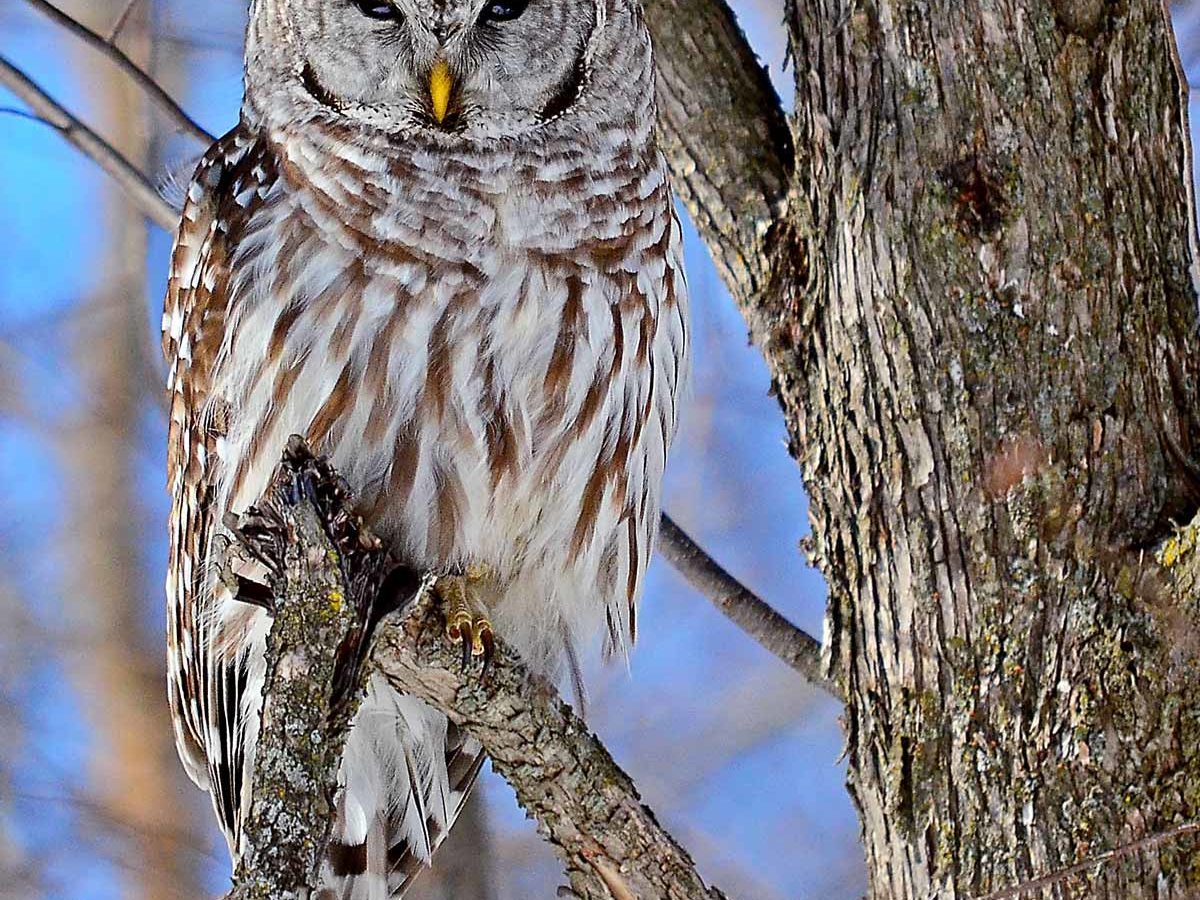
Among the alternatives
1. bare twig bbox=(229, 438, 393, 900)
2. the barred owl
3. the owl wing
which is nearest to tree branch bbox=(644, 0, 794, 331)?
the barred owl

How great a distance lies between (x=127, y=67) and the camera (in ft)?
11.0

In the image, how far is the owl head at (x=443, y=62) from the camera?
3.01 meters

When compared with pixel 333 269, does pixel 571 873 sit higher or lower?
lower

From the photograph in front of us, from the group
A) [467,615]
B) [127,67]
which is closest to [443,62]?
[127,67]

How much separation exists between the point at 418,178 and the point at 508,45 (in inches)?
15.9

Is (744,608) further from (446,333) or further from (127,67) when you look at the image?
(127,67)

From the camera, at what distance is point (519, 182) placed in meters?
2.95

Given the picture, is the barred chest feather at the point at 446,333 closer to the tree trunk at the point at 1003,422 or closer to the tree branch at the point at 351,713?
the tree branch at the point at 351,713

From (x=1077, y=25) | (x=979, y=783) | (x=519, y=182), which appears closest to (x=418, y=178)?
(x=519, y=182)

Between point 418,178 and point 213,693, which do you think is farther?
point 213,693

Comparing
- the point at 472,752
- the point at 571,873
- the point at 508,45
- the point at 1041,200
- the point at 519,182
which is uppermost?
the point at 508,45

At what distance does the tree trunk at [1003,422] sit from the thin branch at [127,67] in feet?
4.43

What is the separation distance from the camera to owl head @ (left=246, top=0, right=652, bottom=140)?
3.01m

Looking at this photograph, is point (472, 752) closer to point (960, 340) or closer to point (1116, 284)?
point (960, 340)
